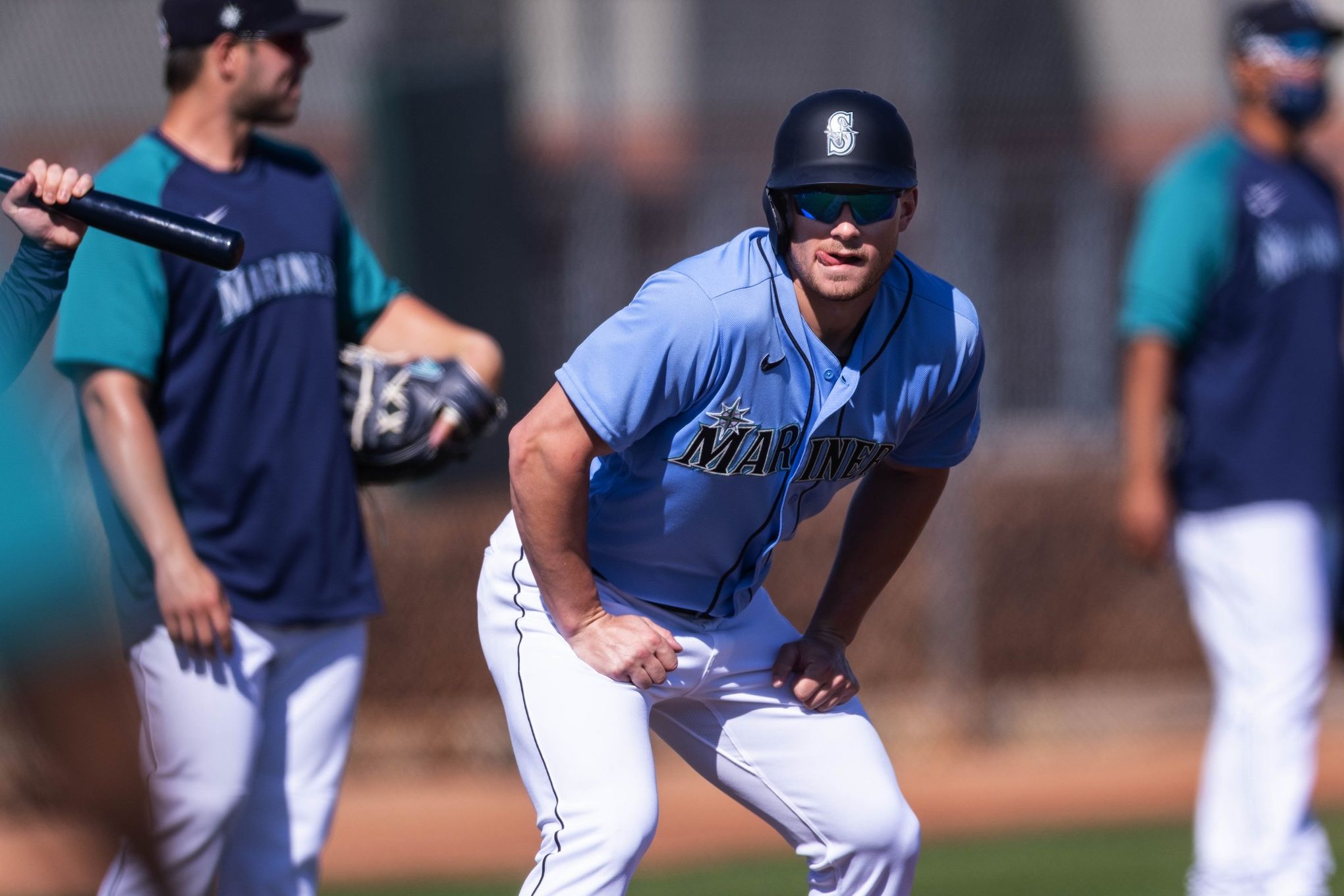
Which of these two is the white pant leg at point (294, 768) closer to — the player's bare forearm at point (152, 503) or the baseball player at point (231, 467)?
the baseball player at point (231, 467)

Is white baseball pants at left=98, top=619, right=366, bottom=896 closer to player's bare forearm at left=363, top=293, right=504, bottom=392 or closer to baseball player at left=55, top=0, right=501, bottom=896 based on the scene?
baseball player at left=55, top=0, right=501, bottom=896

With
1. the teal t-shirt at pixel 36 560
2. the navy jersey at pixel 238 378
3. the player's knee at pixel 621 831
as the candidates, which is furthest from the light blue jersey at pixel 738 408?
the teal t-shirt at pixel 36 560

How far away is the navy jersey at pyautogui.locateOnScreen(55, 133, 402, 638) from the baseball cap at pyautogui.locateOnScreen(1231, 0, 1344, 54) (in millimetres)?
3082

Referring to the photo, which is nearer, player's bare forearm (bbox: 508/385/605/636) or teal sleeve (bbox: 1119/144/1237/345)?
player's bare forearm (bbox: 508/385/605/636)

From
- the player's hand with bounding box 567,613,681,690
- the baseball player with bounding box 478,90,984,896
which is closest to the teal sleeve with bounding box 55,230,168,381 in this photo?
the baseball player with bounding box 478,90,984,896

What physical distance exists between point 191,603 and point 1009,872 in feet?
12.8

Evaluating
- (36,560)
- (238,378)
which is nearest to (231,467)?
(238,378)

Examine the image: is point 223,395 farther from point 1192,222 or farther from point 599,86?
point 599,86

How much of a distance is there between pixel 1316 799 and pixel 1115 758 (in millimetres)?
1314

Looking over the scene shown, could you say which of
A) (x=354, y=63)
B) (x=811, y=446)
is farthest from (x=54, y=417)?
(x=354, y=63)

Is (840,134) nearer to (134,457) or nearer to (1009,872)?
(134,457)

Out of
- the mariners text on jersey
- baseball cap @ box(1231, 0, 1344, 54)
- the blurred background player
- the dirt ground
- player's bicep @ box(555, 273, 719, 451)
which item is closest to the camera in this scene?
the blurred background player

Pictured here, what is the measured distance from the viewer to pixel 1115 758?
9.28 meters

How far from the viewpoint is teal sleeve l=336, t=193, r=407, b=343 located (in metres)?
4.46
